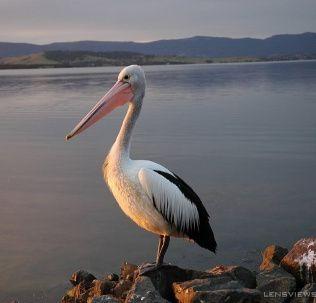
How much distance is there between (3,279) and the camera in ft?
18.5

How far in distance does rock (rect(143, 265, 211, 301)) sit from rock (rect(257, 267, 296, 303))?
0.49 metres

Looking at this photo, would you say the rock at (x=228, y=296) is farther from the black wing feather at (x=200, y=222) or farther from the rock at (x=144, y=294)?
the black wing feather at (x=200, y=222)

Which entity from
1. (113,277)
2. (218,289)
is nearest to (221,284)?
(218,289)

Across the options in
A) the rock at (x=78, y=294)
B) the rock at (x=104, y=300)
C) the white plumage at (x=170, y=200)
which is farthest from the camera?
the rock at (x=78, y=294)

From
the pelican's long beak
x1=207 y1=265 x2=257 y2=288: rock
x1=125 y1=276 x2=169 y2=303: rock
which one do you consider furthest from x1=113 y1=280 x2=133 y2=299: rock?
the pelican's long beak

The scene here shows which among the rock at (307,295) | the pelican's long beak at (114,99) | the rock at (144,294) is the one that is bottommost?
the rock at (144,294)

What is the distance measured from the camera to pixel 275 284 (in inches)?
177

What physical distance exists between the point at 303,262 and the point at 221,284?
3.02 feet

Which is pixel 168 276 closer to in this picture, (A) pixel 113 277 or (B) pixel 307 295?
(A) pixel 113 277

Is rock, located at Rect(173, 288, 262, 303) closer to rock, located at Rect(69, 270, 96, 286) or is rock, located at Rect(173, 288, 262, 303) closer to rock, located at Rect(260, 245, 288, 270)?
rock, located at Rect(260, 245, 288, 270)

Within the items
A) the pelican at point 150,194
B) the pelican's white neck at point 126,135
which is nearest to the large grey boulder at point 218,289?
the pelican at point 150,194

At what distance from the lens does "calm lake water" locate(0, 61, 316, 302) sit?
6.17 metres

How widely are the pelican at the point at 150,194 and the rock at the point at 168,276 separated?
0.34 ft

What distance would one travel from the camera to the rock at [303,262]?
4.63 m
